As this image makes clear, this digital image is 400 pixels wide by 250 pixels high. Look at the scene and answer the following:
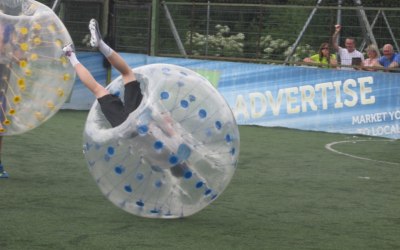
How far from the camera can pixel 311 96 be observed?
1582 centimetres

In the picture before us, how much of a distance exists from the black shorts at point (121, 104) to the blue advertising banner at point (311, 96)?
8.67 m

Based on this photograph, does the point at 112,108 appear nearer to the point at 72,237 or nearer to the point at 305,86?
the point at 72,237

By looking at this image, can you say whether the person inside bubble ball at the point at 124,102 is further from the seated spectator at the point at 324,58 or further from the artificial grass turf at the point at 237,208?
the seated spectator at the point at 324,58

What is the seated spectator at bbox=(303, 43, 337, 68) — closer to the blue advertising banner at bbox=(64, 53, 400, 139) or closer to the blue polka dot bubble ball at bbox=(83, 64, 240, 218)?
the blue advertising banner at bbox=(64, 53, 400, 139)

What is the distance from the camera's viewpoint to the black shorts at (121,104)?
6.82 metres

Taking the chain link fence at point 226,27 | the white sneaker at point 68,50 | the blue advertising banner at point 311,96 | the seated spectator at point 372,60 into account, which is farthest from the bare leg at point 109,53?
the chain link fence at point 226,27

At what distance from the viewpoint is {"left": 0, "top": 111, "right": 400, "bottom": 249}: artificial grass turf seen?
643cm

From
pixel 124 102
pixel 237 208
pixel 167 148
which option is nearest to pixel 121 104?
pixel 124 102

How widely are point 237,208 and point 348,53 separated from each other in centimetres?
890

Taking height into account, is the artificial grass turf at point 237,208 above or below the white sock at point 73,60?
below

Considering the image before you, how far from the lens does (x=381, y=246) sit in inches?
256

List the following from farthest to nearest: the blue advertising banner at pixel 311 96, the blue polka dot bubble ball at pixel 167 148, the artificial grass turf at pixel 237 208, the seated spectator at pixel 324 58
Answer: the seated spectator at pixel 324 58
the blue advertising banner at pixel 311 96
the blue polka dot bubble ball at pixel 167 148
the artificial grass turf at pixel 237 208

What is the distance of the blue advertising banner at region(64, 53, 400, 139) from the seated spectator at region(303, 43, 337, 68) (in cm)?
28

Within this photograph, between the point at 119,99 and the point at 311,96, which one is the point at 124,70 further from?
the point at 311,96
